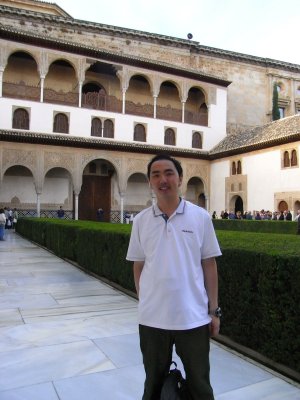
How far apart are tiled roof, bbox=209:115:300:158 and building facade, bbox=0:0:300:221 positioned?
13cm

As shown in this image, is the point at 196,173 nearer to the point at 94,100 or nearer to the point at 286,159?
the point at 286,159

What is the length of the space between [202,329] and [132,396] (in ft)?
3.82

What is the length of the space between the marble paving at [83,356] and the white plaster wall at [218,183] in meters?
22.3

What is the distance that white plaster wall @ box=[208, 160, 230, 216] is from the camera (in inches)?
1093

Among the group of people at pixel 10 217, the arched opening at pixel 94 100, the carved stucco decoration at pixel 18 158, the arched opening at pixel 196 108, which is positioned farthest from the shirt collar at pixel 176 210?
the arched opening at pixel 196 108

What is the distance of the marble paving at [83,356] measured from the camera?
2.93m

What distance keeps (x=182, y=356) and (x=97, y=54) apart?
2571 cm

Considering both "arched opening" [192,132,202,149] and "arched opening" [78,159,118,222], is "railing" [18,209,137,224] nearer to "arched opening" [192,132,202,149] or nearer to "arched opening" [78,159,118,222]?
"arched opening" [78,159,118,222]

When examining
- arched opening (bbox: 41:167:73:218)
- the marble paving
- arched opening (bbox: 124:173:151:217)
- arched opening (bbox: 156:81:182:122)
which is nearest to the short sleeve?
the marble paving

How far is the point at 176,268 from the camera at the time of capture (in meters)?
1.99

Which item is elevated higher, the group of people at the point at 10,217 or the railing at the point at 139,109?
the railing at the point at 139,109

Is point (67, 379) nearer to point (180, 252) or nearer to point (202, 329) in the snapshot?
point (202, 329)

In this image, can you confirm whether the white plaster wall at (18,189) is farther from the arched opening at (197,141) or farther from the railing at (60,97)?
the arched opening at (197,141)

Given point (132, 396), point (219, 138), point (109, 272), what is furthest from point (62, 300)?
point (219, 138)
